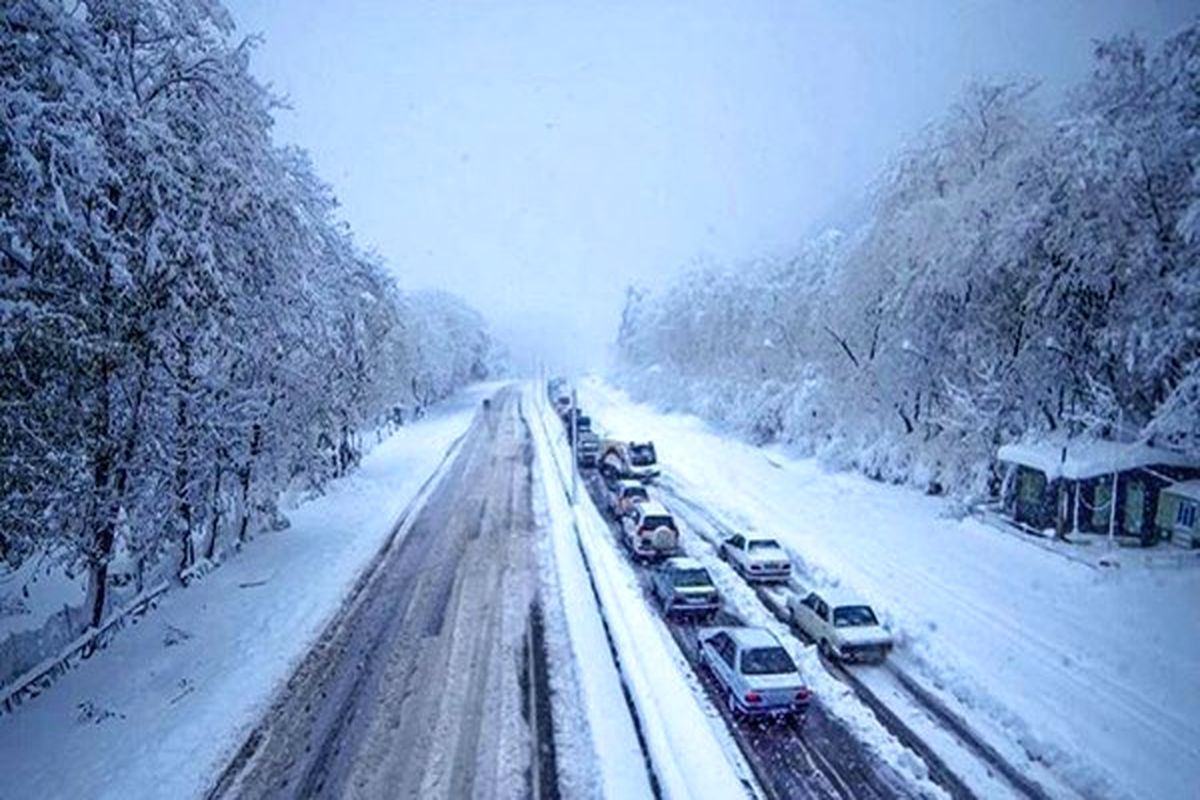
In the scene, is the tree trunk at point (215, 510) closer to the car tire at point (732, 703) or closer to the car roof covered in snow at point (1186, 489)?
the car tire at point (732, 703)

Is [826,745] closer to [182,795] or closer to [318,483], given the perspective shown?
[182,795]

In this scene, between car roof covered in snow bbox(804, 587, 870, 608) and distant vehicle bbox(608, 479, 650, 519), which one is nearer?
car roof covered in snow bbox(804, 587, 870, 608)

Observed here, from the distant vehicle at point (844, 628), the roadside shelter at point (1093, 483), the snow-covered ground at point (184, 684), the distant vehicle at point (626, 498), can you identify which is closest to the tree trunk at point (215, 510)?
the snow-covered ground at point (184, 684)

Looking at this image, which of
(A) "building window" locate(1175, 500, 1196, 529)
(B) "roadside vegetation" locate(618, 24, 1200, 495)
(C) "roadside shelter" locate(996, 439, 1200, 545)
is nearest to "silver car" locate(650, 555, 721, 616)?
(B) "roadside vegetation" locate(618, 24, 1200, 495)

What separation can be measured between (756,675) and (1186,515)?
61.8 feet

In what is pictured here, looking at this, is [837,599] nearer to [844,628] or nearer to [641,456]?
[844,628]

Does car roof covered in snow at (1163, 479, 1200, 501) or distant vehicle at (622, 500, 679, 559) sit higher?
car roof covered in snow at (1163, 479, 1200, 501)

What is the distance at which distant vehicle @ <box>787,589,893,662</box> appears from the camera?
17.5 meters

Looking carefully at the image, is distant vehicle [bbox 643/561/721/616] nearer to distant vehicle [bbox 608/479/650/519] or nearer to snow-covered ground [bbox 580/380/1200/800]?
snow-covered ground [bbox 580/380/1200/800]

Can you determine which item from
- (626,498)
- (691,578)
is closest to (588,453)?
(626,498)

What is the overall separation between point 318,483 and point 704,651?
18.7 meters

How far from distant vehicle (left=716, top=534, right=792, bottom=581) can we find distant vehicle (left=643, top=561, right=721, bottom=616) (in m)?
2.69

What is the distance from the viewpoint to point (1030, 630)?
18812 millimetres

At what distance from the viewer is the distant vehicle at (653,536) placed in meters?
25.9
